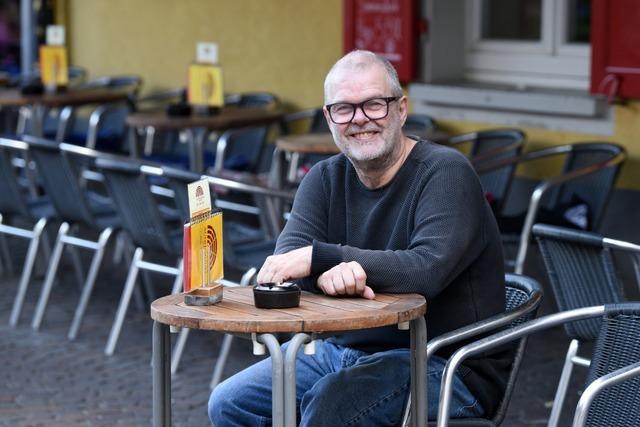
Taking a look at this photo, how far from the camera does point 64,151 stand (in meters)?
6.86

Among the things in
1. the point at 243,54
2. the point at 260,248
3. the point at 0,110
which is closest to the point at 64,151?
the point at 260,248

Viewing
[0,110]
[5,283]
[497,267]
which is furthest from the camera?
[0,110]

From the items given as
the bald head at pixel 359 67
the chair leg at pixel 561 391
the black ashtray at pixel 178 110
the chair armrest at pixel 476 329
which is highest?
the bald head at pixel 359 67

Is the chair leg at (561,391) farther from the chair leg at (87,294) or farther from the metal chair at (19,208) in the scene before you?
the metal chair at (19,208)

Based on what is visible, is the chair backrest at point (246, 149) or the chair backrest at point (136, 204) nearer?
the chair backrest at point (136, 204)

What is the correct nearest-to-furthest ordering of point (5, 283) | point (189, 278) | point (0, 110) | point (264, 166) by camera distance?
point (189, 278) → point (5, 283) → point (264, 166) → point (0, 110)

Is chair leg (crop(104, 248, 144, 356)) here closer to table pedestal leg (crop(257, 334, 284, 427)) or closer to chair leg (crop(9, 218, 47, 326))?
chair leg (crop(9, 218, 47, 326))

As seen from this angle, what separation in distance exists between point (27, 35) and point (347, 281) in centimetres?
940

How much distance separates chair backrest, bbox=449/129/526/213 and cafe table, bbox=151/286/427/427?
135 inches

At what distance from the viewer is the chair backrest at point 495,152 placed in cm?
722

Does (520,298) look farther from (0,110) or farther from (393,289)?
(0,110)

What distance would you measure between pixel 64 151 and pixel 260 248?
1188 mm

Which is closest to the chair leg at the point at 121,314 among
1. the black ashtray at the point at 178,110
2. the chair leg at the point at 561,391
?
the black ashtray at the point at 178,110

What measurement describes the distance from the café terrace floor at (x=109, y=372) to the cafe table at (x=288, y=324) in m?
1.87
